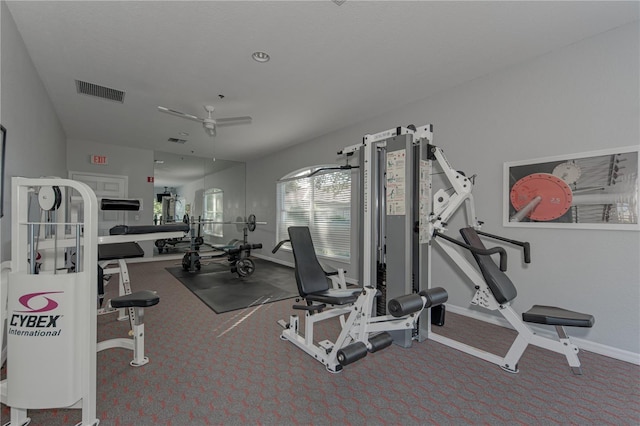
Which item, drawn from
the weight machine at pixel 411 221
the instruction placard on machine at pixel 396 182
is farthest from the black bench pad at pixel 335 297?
the instruction placard on machine at pixel 396 182

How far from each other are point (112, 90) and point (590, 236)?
5234 millimetres

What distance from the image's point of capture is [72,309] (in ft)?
4.71

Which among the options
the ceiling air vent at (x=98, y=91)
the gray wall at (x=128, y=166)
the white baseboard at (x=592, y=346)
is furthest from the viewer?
the gray wall at (x=128, y=166)

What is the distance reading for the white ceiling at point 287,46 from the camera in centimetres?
216

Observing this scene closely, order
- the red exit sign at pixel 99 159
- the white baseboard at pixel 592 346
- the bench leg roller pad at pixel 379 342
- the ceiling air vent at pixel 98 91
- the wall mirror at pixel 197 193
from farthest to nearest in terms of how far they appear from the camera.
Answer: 1. the wall mirror at pixel 197 193
2. the red exit sign at pixel 99 159
3. the ceiling air vent at pixel 98 91
4. the white baseboard at pixel 592 346
5. the bench leg roller pad at pixel 379 342

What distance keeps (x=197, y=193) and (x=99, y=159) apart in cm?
216

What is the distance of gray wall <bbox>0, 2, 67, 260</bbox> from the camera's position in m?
2.11

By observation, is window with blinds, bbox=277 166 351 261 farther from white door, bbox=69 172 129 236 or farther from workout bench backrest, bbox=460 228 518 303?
white door, bbox=69 172 129 236

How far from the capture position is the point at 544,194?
269cm

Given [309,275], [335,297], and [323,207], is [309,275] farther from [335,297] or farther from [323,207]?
[323,207]

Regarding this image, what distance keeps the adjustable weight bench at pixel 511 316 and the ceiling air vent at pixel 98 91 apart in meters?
4.20

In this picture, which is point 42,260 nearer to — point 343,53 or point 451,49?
point 343,53

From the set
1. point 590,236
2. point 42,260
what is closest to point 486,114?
point 590,236

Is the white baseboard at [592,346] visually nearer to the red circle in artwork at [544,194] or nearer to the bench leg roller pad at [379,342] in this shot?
the red circle in artwork at [544,194]
